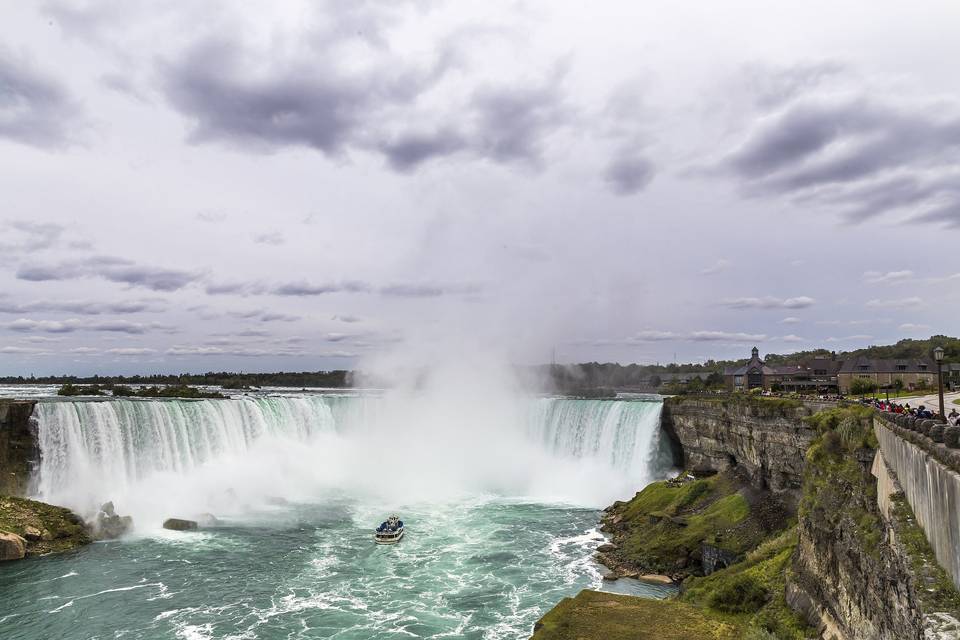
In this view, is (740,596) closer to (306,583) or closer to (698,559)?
(698,559)

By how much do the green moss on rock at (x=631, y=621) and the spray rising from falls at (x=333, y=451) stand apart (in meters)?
20.1

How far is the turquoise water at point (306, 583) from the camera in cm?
1859

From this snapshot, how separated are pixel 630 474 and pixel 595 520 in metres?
8.97

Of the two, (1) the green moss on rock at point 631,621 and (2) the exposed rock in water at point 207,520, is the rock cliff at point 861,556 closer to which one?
(1) the green moss on rock at point 631,621

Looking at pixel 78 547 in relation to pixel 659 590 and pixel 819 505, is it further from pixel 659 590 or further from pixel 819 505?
pixel 819 505

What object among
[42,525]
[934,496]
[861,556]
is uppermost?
[934,496]

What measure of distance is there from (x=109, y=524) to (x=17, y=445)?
8.06 metres

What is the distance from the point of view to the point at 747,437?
97.8 feet

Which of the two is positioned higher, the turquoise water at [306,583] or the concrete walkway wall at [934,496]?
the concrete walkway wall at [934,496]

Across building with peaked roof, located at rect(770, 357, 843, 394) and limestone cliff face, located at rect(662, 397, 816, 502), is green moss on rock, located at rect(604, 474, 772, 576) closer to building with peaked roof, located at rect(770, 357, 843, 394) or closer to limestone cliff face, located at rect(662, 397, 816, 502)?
limestone cliff face, located at rect(662, 397, 816, 502)

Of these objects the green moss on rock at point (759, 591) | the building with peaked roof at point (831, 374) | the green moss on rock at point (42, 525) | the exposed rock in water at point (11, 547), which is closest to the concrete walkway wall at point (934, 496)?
the green moss on rock at point (759, 591)

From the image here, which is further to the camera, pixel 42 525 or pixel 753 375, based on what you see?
pixel 753 375

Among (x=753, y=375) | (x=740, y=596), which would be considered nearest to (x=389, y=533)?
(x=740, y=596)

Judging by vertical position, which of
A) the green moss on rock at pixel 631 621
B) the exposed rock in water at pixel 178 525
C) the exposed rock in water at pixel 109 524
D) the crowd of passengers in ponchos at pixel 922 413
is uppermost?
the crowd of passengers in ponchos at pixel 922 413
